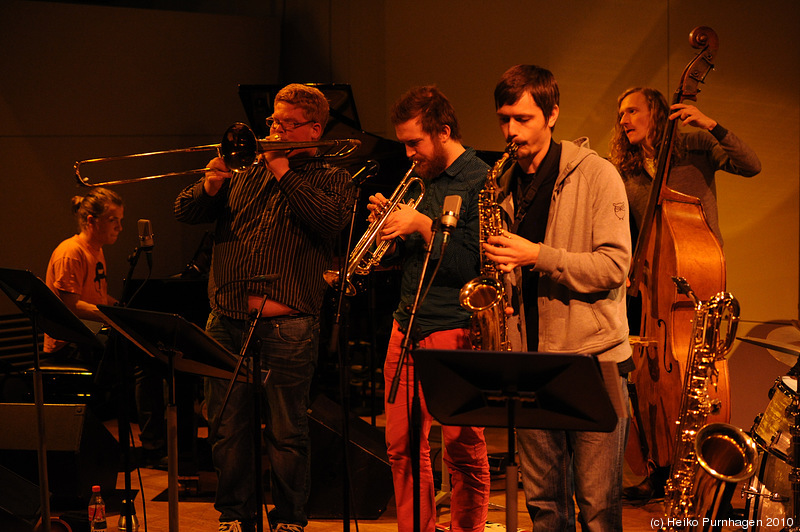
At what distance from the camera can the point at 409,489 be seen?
309 cm

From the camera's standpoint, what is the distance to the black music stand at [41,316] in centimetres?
293

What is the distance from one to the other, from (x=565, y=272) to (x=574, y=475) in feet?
2.07

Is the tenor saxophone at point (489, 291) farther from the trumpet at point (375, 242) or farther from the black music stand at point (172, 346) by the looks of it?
the black music stand at point (172, 346)

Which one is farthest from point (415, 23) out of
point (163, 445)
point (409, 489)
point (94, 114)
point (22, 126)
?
point (409, 489)

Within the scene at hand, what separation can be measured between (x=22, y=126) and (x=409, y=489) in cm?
508

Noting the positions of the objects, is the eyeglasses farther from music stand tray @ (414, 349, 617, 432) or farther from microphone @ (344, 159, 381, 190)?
music stand tray @ (414, 349, 617, 432)

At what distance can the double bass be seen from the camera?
3590mm

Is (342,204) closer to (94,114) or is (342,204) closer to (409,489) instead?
(409,489)

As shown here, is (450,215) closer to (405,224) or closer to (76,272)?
(405,224)

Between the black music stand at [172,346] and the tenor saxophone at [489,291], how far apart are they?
807 millimetres

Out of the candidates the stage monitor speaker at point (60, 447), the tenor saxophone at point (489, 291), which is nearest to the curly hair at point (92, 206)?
the stage monitor speaker at point (60, 447)

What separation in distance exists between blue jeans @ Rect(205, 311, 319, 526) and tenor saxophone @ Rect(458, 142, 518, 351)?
0.83 m

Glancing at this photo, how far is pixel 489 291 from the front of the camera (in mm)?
2643

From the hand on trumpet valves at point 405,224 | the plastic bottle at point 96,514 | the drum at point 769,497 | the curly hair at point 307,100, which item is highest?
the curly hair at point 307,100
